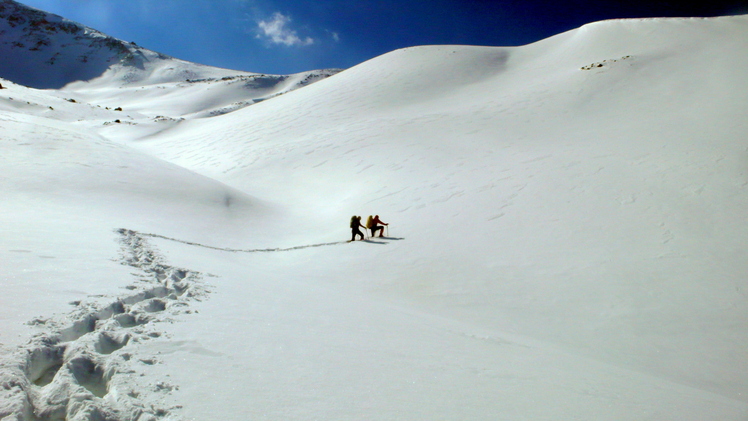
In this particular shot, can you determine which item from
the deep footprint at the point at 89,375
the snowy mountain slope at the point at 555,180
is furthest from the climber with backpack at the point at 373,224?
the deep footprint at the point at 89,375

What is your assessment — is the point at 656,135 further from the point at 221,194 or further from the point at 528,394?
the point at 221,194

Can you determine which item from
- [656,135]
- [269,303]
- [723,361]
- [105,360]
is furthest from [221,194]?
[656,135]

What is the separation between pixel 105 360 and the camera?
8.35 ft

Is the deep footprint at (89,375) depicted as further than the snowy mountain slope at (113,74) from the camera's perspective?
No

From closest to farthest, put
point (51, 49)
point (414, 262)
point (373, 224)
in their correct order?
point (414, 262) < point (373, 224) < point (51, 49)

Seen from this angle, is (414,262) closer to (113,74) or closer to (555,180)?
(555,180)

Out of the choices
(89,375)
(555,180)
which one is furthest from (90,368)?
(555,180)

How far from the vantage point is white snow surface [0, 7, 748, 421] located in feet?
8.77

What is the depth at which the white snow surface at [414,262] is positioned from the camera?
2.67 meters

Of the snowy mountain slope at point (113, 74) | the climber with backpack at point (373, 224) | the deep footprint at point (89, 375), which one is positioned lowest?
the deep footprint at point (89, 375)

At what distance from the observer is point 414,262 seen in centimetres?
861

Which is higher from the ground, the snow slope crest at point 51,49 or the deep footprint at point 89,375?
the snow slope crest at point 51,49

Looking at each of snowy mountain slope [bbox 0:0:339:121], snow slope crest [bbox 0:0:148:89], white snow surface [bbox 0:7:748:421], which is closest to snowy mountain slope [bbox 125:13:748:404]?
white snow surface [bbox 0:7:748:421]

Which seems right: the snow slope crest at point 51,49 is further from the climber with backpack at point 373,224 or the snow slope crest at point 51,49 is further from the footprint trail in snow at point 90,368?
the footprint trail in snow at point 90,368
